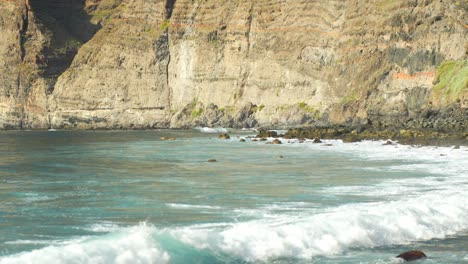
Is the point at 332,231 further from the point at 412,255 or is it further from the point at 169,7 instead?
the point at 169,7

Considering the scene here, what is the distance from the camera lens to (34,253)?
476 inches

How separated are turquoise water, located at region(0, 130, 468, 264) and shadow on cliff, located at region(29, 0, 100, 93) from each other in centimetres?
12233

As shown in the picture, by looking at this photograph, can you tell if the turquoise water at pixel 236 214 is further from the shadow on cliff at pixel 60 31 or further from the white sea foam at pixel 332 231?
the shadow on cliff at pixel 60 31

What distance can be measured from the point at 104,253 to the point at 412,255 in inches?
218

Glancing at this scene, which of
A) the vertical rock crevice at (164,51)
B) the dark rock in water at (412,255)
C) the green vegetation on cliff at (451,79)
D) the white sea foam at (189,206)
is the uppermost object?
the dark rock in water at (412,255)

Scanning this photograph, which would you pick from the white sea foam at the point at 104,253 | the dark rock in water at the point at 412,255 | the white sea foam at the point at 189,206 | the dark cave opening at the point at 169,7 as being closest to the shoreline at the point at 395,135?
the white sea foam at the point at 189,206

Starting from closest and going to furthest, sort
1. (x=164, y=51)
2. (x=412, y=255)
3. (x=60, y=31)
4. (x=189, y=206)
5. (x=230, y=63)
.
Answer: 1. (x=412, y=255)
2. (x=189, y=206)
3. (x=230, y=63)
4. (x=164, y=51)
5. (x=60, y=31)

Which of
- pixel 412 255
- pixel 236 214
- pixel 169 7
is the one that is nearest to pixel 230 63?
pixel 169 7

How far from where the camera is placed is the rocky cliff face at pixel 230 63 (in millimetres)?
82312

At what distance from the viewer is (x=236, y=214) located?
677 inches

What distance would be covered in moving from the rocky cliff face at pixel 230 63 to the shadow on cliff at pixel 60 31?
0.30 meters

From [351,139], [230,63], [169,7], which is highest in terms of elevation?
[169,7]

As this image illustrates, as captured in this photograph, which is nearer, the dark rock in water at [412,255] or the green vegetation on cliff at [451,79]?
the dark rock in water at [412,255]

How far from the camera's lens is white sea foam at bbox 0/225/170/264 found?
11.7 metres
